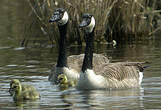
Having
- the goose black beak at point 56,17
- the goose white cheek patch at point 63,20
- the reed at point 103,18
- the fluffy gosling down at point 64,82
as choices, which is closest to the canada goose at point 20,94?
the fluffy gosling down at point 64,82

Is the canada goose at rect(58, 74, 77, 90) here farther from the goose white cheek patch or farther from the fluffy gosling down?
the goose white cheek patch

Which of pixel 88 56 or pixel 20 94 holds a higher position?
pixel 88 56

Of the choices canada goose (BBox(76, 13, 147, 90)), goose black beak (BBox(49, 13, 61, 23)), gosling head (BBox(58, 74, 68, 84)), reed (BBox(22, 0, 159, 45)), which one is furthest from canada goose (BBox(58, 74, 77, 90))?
reed (BBox(22, 0, 159, 45))

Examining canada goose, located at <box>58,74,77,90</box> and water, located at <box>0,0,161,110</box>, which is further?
canada goose, located at <box>58,74,77,90</box>

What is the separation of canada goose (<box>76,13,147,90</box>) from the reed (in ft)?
16.2

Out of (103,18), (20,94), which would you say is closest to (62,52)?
(20,94)

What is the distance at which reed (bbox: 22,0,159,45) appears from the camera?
1773 cm

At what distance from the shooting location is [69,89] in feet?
41.3

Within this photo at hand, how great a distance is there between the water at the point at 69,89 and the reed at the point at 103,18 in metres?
0.54

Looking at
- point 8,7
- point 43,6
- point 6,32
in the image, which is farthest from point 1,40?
point 8,7

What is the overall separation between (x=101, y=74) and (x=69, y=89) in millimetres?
810

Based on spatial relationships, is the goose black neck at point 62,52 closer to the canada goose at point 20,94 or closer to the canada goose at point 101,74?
the canada goose at point 101,74

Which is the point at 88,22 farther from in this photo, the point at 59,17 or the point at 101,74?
the point at 59,17

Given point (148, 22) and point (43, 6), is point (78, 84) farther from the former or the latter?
point (148, 22)
